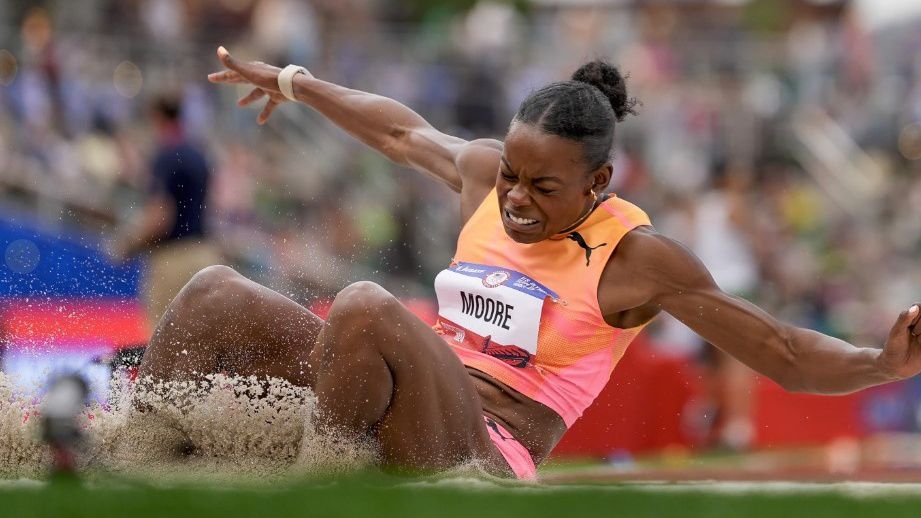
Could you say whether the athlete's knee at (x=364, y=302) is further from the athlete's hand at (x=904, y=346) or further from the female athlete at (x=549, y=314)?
the athlete's hand at (x=904, y=346)

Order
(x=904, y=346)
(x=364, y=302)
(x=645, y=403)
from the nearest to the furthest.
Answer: (x=364, y=302) < (x=904, y=346) < (x=645, y=403)

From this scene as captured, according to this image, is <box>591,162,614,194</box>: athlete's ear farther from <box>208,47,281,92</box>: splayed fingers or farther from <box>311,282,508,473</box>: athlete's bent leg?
<box>208,47,281,92</box>: splayed fingers

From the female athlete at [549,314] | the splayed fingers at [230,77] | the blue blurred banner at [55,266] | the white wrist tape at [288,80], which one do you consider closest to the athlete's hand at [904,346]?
the female athlete at [549,314]

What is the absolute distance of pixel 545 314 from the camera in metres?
4.35

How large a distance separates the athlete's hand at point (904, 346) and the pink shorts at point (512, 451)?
1168 mm

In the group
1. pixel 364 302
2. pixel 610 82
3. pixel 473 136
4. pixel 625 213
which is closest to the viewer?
pixel 364 302

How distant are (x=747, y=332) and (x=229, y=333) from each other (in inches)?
65.8

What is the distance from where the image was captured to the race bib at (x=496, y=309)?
14.2 feet

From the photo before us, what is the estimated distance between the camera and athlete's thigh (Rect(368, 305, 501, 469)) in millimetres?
3836

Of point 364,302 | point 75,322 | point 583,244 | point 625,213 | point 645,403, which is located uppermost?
point 625,213

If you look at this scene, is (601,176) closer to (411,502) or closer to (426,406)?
(426,406)

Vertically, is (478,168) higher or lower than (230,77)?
lower

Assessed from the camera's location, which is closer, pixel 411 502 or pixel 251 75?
pixel 411 502

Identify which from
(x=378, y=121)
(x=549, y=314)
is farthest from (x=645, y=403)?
(x=549, y=314)
